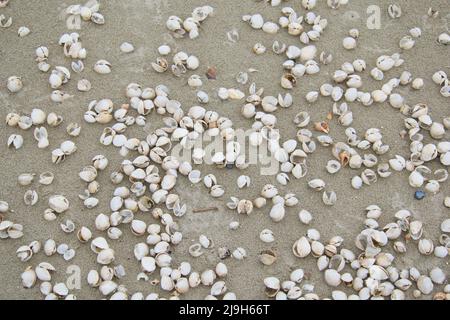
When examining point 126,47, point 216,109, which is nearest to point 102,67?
point 126,47

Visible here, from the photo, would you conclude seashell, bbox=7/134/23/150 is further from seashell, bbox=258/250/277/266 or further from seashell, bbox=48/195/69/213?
seashell, bbox=258/250/277/266

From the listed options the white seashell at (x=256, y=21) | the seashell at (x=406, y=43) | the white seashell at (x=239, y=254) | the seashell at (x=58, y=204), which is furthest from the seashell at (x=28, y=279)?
the seashell at (x=406, y=43)

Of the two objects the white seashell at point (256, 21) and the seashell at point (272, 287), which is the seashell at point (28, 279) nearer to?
the seashell at point (272, 287)

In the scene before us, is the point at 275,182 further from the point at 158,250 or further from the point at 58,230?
the point at 58,230

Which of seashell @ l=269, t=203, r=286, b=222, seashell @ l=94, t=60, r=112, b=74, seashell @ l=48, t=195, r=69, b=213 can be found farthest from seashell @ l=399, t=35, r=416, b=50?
seashell @ l=48, t=195, r=69, b=213

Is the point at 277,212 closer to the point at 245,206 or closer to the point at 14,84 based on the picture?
the point at 245,206

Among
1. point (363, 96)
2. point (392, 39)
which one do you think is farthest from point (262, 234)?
point (392, 39)

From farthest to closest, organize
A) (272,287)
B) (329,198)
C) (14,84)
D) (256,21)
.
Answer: (256,21) → (14,84) → (329,198) → (272,287)

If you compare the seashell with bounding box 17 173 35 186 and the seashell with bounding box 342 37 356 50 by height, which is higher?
the seashell with bounding box 342 37 356 50
